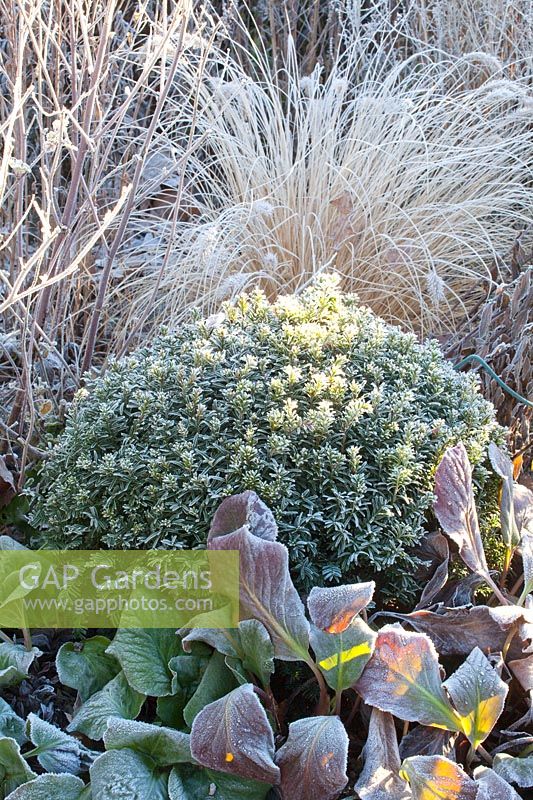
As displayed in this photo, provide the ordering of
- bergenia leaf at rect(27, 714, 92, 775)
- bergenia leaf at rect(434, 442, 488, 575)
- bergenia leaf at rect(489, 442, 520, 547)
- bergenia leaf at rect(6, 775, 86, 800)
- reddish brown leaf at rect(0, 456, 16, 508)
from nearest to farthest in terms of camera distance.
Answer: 1. bergenia leaf at rect(6, 775, 86, 800)
2. bergenia leaf at rect(27, 714, 92, 775)
3. bergenia leaf at rect(434, 442, 488, 575)
4. bergenia leaf at rect(489, 442, 520, 547)
5. reddish brown leaf at rect(0, 456, 16, 508)

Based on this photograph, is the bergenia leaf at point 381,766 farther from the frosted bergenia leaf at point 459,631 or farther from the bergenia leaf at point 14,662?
the bergenia leaf at point 14,662

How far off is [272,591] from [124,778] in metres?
0.39

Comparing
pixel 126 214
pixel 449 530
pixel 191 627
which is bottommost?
pixel 191 627

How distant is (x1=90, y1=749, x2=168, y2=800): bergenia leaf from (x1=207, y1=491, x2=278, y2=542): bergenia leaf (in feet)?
1.27

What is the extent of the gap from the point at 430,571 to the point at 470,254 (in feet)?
6.47

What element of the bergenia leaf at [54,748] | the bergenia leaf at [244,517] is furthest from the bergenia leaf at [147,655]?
the bergenia leaf at [244,517]

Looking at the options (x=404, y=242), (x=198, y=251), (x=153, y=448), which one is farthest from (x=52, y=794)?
(x=404, y=242)

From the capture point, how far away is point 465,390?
1979 millimetres

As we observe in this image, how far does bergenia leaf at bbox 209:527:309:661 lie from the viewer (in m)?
1.42

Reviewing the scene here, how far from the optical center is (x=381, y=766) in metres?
1.33

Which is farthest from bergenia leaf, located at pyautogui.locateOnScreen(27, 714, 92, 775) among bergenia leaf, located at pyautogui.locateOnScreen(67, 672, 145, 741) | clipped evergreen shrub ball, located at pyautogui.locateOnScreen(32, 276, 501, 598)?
clipped evergreen shrub ball, located at pyautogui.locateOnScreen(32, 276, 501, 598)

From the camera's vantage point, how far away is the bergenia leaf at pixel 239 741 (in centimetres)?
130

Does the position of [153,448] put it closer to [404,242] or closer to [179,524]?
[179,524]

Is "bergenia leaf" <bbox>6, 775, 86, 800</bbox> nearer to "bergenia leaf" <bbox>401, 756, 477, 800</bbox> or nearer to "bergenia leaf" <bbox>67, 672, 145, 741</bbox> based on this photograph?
"bergenia leaf" <bbox>67, 672, 145, 741</bbox>
